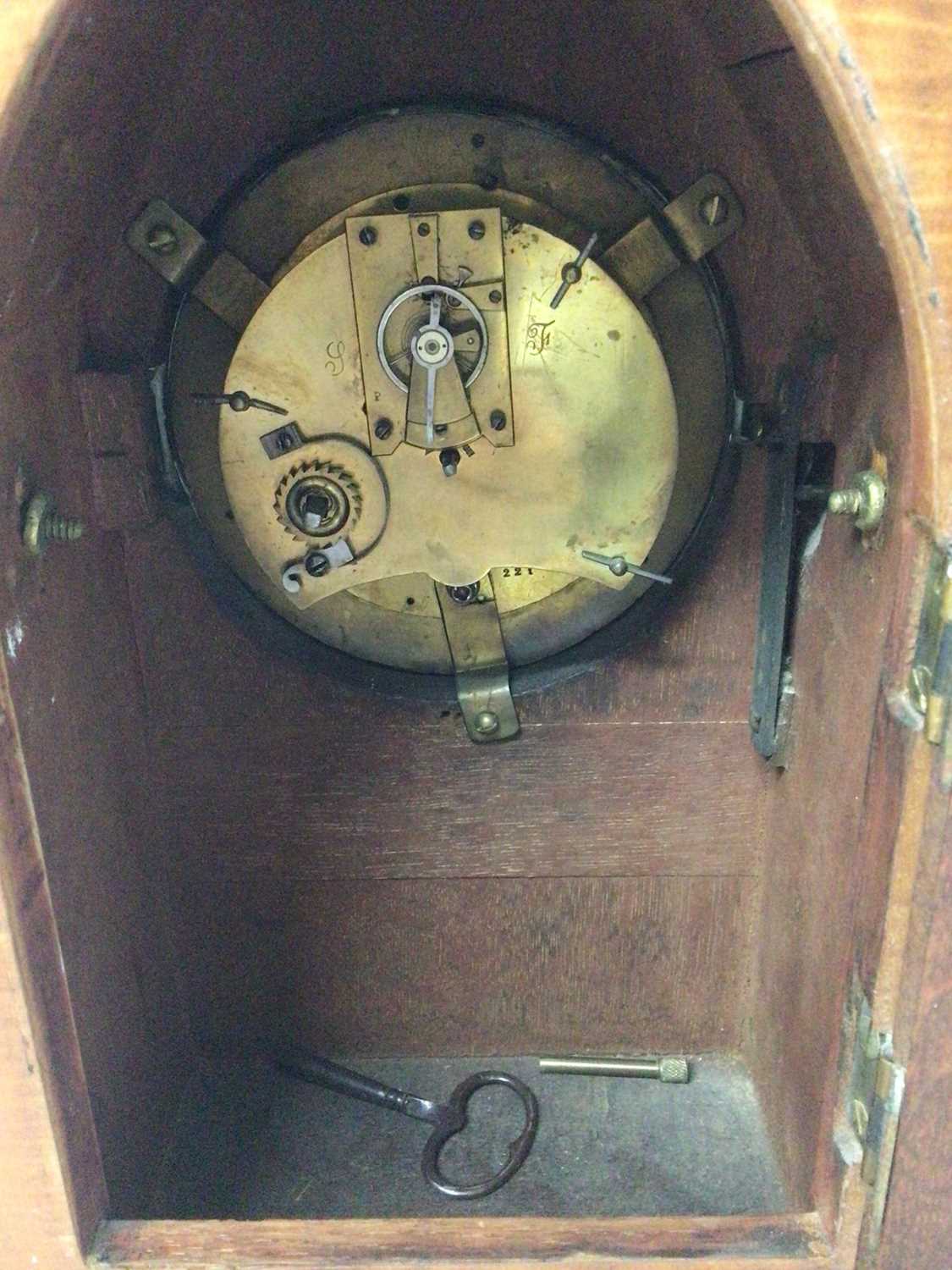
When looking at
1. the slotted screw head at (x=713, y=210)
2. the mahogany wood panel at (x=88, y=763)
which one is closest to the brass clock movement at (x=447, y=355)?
the slotted screw head at (x=713, y=210)

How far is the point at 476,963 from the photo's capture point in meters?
1.04

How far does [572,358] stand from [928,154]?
1.23 ft

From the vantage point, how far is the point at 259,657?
0.92 m

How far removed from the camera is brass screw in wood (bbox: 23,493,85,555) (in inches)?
25.2

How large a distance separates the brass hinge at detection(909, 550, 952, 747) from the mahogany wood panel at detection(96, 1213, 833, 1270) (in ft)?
1.16

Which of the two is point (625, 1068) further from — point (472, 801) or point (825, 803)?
point (825, 803)

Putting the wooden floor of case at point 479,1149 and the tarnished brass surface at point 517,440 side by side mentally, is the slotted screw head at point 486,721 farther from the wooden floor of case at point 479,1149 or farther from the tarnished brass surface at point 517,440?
the wooden floor of case at point 479,1149

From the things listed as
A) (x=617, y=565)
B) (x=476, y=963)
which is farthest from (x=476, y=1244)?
(x=617, y=565)

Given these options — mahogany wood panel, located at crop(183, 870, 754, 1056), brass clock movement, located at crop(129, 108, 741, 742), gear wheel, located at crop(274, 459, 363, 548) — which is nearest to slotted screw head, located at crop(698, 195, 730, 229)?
Answer: brass clock movement, located at crop(129, 108, 741, 742)

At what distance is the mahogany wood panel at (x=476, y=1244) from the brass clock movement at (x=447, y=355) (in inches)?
17.5

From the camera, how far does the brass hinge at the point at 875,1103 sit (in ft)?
1.94

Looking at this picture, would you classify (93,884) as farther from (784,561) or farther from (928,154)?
(928,154)

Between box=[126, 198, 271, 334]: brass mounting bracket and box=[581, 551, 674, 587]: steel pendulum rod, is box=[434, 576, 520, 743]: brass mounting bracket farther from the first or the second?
A: box=[126, 198, 271, 334]: brass mounting bracket

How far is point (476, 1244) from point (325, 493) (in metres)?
→ 0.52
